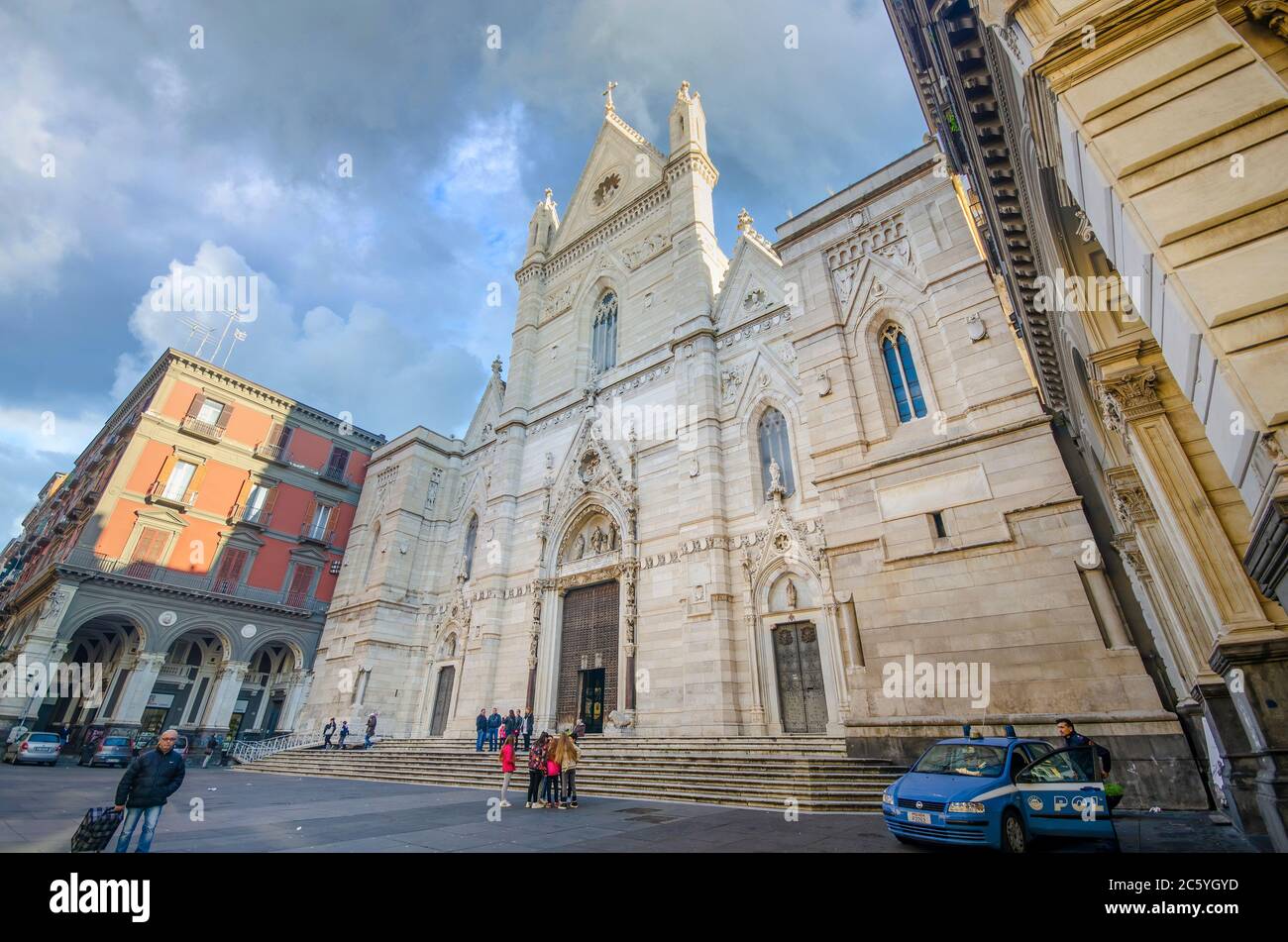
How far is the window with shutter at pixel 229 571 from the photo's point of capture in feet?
86.1

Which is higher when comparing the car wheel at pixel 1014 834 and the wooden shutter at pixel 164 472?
the wooden shutter at pixel 164 472

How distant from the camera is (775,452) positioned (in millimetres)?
16984

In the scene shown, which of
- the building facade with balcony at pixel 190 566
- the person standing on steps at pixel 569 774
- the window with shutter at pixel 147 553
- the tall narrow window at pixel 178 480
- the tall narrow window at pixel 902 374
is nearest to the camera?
the person standing on steps at pixel 569 774

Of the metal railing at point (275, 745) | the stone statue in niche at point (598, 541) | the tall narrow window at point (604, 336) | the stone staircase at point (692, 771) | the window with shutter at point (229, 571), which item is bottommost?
the stone staircase at point (692, 771)

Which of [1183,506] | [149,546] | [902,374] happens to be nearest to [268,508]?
[149,546]

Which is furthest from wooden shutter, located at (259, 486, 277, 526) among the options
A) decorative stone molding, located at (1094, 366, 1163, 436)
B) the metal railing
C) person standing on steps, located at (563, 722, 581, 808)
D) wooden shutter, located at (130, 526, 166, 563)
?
decorative stone molding, located at (1094, 366, 1163, 436)

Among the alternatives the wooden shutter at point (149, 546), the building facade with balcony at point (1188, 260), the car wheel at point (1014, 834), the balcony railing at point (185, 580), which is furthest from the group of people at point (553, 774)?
the wooden shutter at point (149, 546)

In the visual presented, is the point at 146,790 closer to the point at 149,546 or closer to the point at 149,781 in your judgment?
the point at 149,781

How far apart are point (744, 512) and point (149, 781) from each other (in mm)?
13569

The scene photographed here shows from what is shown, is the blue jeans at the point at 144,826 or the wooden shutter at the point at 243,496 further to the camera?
the wooden shutter at the point at 243,496

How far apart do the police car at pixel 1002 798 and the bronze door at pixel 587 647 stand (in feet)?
41.4

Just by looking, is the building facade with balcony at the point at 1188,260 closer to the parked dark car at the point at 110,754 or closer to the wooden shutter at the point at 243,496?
the parked dark car at the point at 110,754
